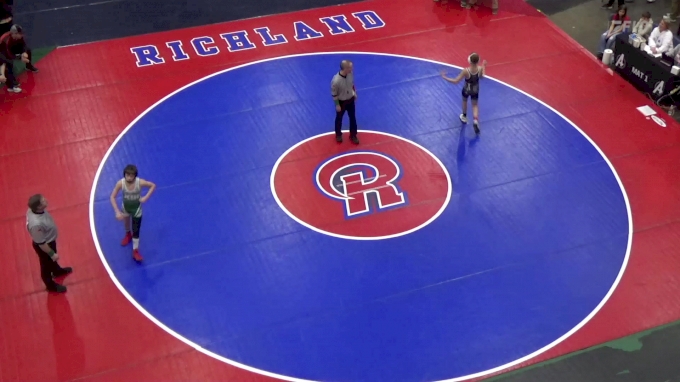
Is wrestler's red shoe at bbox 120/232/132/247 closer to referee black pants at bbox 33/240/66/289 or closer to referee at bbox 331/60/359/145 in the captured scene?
referee black pants at bbox 33/240/66/289

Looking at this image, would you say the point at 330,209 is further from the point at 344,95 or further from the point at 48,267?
the point at 48,267

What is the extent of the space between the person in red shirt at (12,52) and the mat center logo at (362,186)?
20.2 feet

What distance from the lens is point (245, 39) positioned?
1722 centimetres

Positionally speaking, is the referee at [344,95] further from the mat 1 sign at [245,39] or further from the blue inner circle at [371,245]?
the mat 1 sign at [245,39]

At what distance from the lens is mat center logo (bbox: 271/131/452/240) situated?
12.2 metres

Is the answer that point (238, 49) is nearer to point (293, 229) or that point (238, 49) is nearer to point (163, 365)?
point (293, 229)

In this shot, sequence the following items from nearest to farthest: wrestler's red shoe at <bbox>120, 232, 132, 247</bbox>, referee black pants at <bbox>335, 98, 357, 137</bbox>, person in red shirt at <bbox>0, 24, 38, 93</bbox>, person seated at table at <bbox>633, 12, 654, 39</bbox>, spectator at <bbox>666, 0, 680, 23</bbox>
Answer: wrestler's red shoe at <bbox>120, 232, 132, 247</bbox> → referee black pants at <bbox>335, 98, 357, 137</bbox> → person in red shirt at <bbox>0, 24, 38, 93</bbox> → person seated at table at <bbox>633, 12, 654, 39</bbox> → spectator at <bbox>666, 0, 680, 23</bbox>

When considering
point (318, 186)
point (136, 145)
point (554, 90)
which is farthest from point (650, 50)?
point (136, 145)

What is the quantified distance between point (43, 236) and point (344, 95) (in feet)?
18.5

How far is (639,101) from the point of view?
595 inches

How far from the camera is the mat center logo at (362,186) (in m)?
12.2

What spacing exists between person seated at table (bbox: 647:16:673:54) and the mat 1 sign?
6031 millimetres

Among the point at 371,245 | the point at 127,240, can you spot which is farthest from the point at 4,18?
the point at 371,245

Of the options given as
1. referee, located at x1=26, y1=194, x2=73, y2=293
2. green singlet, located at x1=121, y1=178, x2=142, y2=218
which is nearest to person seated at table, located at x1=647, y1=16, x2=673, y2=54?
green singlet, located at x1=121, y1=178, x2=142, y2=218
